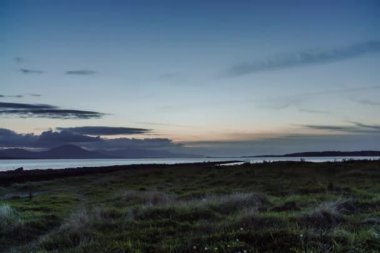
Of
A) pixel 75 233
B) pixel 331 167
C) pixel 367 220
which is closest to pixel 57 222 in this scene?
pixel 75 233

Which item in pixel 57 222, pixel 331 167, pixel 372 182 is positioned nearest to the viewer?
pixel 57 222

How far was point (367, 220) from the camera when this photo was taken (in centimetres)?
1262

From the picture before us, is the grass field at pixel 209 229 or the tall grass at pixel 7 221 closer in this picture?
the grass field at pixel 209 229

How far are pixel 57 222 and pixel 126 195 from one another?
21.0ft

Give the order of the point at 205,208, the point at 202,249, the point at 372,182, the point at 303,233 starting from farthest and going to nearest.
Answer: the point at 372,182
the point at 205,208
the point at 303,233
the point at 202,249

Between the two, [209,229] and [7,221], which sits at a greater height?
[209,229]

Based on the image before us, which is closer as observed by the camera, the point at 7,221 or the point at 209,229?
the point at 209,229

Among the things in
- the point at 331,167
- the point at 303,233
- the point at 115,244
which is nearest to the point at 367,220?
the point at 303,233

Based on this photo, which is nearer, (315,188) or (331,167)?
(315,188)

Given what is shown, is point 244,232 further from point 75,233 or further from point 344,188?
point 344,188

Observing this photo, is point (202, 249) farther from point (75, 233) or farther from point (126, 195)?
point (126, 195)

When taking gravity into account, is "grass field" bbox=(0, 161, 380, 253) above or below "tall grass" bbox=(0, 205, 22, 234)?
above

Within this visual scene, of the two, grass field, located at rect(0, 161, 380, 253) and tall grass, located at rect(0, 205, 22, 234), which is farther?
tall grass, located at rect(0, 205, 22, 234)

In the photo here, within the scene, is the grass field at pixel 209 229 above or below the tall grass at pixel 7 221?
above
